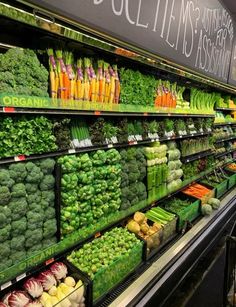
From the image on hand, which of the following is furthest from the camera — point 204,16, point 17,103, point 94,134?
point 204,16

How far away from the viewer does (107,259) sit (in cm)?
245

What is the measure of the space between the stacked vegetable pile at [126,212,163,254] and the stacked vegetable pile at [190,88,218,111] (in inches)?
85.5

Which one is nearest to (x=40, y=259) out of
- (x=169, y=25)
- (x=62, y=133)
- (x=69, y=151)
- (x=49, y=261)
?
(x=49, y=261)

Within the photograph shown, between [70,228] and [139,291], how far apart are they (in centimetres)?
79

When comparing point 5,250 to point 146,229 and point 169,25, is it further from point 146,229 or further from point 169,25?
point 169,25

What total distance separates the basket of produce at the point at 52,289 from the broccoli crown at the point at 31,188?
631mm

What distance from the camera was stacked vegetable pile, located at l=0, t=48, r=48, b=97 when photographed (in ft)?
5.90

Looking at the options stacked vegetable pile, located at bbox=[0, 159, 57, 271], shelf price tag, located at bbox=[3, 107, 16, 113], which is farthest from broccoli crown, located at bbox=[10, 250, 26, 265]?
shelf price tag, located at bbox=[3, 107, 16, 113]

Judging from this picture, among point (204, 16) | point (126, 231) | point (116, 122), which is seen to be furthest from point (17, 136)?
point (204, 16)

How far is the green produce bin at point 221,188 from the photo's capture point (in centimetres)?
500

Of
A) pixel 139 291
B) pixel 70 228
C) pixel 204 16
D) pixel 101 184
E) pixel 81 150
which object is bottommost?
pixel 139 291

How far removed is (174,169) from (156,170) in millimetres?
623

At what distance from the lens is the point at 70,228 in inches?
91.7

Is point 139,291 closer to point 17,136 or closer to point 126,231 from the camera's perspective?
point 126,231
